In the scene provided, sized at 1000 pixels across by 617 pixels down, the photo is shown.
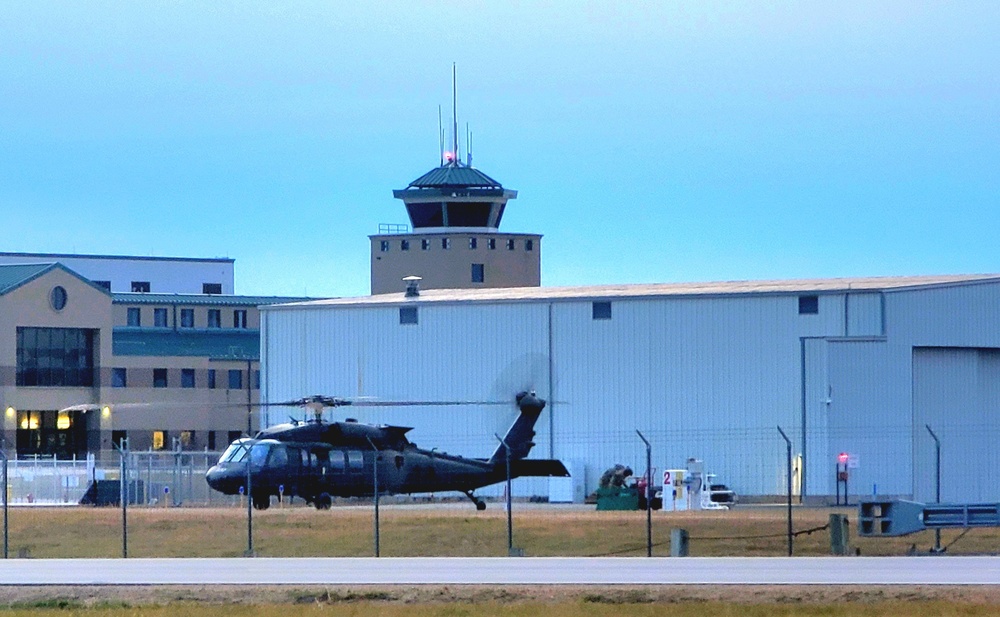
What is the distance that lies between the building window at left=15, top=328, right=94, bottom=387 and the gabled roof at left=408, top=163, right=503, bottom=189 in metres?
36.2

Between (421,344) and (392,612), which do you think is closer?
(392,612)

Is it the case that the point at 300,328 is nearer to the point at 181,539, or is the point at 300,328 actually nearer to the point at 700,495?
the point at 700,495

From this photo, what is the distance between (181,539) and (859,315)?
2697cm

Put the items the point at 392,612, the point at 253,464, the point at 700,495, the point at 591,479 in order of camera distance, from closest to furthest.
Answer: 1. the point at 392,612
2. the point at 253,464
3. the point at 700,495
4. the point at 591,479

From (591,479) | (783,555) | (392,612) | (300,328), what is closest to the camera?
(392,612)

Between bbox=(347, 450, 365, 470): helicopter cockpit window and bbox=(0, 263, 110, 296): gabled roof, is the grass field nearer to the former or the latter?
bbox=(347, 450, 365, 470): helicopter cockpit window

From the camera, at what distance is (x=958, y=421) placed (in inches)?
2534

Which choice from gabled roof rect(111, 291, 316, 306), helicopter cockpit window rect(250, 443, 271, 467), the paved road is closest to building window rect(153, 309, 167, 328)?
gabled roof rect(111, 291, 316, 306)

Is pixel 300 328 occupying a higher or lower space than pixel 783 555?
higher

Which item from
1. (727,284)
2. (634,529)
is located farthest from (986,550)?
(727,284)

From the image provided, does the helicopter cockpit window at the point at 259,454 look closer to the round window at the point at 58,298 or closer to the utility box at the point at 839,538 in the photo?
the utility box at the point at 839,538

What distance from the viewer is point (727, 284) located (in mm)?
68812

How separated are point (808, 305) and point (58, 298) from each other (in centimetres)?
4985

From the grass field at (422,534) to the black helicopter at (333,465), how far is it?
870 millimetres
